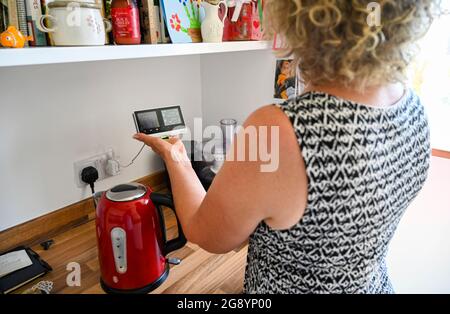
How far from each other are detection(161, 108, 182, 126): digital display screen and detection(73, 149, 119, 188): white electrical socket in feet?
0.87

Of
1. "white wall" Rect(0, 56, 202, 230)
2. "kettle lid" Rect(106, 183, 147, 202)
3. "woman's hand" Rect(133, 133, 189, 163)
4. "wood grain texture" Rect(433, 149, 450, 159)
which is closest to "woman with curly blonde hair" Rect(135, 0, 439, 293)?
"woman's hand" Rect(133, 133, 189, 163)

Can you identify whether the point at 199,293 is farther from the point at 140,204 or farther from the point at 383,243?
the point at 383,243

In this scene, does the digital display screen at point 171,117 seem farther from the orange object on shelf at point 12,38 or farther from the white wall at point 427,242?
the white wall at point 427,242

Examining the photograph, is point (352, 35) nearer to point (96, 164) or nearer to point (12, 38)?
point (12, 38)

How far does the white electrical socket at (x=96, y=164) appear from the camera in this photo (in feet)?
3.72

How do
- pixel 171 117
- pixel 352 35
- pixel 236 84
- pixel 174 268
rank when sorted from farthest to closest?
pixel 236 84 < pixel 171 117 < pixel 174 268 < pixel 352 35

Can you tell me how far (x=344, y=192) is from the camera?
0.48 metres

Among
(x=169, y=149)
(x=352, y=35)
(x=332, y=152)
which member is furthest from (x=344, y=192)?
(x=169, y=149)

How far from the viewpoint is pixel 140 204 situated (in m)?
0.85

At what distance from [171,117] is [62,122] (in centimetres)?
34

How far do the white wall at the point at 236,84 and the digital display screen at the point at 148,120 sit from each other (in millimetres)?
473

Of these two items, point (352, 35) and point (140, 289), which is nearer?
point (352, 35)

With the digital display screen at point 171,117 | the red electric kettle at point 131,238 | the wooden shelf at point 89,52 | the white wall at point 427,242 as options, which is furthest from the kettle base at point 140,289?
the white wall at point 427,242
